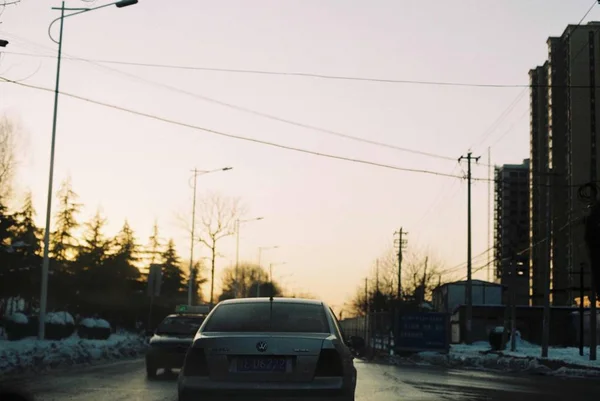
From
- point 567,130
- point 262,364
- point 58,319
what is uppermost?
point 567,130

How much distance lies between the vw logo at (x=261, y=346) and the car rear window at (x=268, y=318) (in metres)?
0.43

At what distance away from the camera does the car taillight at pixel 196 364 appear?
7.51 m

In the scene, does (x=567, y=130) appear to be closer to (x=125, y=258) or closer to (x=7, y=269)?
(x=125, y=258)

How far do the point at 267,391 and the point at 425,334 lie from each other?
28136mm

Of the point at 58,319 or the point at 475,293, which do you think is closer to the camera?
the point at 58,319

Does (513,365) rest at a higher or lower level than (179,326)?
lower

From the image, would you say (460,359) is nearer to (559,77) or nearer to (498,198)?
(559,77)

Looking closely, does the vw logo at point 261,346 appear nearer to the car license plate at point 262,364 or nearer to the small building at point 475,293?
the car license plate at point 262,364

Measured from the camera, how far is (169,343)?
1738 cm

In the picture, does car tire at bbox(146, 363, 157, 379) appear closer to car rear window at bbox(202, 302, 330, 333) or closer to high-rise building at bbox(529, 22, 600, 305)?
car rear window at bbox(202, 302, 330, 333)

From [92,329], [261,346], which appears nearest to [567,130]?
[92,329]

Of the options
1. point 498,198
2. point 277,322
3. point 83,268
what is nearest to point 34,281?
point 83,268

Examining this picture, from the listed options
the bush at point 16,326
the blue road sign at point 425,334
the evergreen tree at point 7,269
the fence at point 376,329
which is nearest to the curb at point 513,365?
the blue road sign at point 425,334

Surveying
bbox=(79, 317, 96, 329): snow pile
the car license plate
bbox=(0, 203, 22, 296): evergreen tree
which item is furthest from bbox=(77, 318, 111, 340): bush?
the car license plate
